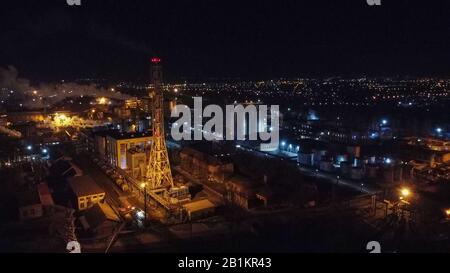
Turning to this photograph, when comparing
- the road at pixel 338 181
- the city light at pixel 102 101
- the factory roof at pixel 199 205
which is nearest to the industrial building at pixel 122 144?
the factory roof at pixel 199 205

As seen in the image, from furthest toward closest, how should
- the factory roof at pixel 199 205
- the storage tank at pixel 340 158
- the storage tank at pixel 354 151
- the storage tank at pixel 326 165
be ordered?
the storage tank at pixel 354 151 < the storage tank at pixel 340 158 < the storage tank at pixel 326 165 < the factory roof at pixel 199 205

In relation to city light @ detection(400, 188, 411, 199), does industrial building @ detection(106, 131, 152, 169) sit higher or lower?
higher

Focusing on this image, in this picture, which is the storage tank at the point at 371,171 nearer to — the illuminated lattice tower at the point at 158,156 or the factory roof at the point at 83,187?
the illuminated lattice tower at the point at 158,156

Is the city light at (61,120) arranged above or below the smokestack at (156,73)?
below

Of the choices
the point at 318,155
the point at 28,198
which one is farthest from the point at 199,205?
the point at 318,155

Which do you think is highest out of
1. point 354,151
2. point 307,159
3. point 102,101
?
point 102,101

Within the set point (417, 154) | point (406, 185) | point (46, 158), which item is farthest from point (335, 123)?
point (46, 158)

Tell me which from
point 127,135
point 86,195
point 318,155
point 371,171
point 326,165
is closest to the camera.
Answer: point 86,195

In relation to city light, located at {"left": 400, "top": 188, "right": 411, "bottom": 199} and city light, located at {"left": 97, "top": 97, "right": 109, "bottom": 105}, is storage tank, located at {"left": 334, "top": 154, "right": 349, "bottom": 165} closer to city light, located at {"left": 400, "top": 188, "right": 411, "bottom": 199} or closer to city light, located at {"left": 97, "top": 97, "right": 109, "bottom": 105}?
city light, located at {"left": 400, "top": 188, "right": 411, "bottom": 199}

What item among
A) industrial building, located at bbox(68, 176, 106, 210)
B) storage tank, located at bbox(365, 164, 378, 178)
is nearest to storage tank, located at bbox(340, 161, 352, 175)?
storage tank, located at bbox(365, 164, 378, 178)

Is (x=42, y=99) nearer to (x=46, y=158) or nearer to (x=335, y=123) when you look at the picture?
(x=46, y=158)

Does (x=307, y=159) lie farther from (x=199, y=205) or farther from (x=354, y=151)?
(x=199, y=205)

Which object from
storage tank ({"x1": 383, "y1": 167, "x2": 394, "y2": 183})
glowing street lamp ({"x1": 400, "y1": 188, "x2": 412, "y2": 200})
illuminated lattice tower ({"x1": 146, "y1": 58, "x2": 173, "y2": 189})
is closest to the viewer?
glowing street lamp ({"x1": 400, "y1": 188, "x2": 412, "y2": 200})
